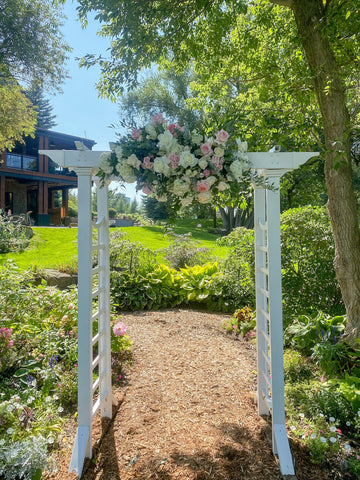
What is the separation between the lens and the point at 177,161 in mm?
1843

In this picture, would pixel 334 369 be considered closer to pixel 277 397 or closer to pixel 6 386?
pixel 277 397

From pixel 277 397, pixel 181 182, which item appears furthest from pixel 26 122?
pixel 277 397

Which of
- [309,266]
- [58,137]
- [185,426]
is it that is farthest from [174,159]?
[58,137]

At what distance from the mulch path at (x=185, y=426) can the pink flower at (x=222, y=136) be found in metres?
1.90

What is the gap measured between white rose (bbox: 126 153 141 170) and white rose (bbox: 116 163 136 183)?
0.08 feet

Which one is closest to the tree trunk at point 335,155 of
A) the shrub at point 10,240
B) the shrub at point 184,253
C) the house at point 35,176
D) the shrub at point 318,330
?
the shrub at point 318,330

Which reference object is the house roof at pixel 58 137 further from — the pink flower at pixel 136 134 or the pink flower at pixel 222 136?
the pink flower at pixel 222 136

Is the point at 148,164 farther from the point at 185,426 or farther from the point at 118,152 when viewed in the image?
the point at 185,426

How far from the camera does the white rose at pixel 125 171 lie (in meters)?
1.88

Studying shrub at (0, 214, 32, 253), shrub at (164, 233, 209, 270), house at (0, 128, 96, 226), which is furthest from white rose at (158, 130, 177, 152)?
house at (0, 128, 96, 226)

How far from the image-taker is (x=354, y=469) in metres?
1.78

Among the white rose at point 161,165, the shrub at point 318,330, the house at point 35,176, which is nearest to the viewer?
the white rose at point 161,165

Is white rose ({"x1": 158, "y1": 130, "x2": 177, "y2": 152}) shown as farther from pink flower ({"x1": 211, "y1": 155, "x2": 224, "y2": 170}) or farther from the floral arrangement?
pink flower ({"x1": 211, "y1": 155, "x2": 224, "y2": 170})

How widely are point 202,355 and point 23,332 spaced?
1859mm
